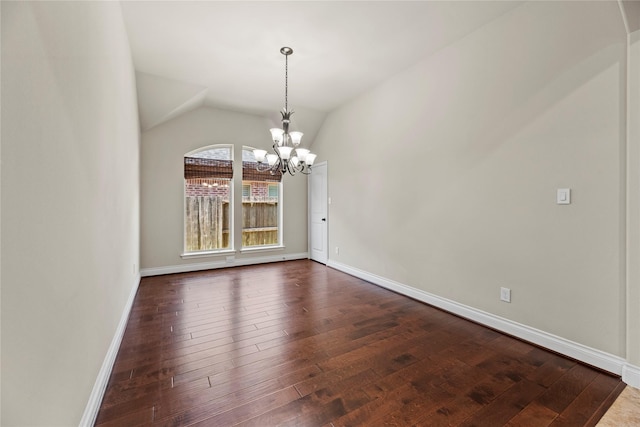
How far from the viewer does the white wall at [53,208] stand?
82cm

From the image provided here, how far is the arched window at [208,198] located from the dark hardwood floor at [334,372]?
6.54ft

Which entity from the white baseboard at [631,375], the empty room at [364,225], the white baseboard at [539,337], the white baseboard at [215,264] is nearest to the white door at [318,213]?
the white baseboard at [215,264]

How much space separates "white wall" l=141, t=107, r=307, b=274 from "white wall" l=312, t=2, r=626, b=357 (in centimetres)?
298

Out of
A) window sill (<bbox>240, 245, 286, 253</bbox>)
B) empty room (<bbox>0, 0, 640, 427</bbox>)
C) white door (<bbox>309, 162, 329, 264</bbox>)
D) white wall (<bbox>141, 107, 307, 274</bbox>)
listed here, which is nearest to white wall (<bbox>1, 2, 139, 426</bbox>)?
empty room (<bbox>0, 0, 640, 427</bbox>)

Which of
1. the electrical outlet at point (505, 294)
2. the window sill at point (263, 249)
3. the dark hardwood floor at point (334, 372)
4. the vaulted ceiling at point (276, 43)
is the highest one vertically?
Answer: the vaulted ceiling at point (276, 43)

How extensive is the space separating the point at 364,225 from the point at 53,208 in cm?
389

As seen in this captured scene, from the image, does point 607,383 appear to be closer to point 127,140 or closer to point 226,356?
point 226,356

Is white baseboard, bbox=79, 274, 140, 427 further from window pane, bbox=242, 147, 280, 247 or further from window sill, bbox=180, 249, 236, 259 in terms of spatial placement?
window pane, bbox=242, 147, 280, 247

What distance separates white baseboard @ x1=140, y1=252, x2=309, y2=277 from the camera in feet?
15.5

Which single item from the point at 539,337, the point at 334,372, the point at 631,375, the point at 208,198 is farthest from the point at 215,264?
the point at 631,375

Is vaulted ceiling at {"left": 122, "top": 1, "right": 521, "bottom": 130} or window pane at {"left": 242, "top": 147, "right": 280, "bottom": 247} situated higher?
vaulted ceiling at {"left": 122, "top": 1, "right": 521, "bottom": 130}

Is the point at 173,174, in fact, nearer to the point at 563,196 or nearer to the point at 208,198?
the point at 208,198

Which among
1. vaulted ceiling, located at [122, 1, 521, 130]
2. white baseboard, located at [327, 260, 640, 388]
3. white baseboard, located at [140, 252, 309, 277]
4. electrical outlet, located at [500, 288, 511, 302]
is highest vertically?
vaulted ceiling, located at [122, 1, 521, 130]

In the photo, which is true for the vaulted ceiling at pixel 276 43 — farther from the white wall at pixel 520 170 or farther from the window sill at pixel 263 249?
the window sill at pixel 263 249
